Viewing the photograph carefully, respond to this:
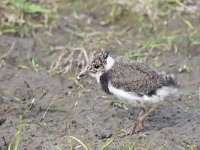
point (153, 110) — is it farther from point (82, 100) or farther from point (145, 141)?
point (82, 100)

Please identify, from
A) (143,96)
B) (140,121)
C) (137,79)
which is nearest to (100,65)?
(137,79)

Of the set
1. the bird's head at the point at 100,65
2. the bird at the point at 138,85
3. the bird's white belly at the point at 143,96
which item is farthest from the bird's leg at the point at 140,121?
the bird's head at the point at 100,65

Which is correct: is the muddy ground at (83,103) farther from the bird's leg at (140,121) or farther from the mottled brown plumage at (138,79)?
the mottled brown plumage at (138,79)

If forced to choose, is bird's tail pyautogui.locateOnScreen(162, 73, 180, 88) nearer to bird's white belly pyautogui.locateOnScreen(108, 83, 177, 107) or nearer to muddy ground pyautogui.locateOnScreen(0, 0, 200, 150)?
bird's white belly pyautogui.locateOnScreen(108, 83, 177, 107)

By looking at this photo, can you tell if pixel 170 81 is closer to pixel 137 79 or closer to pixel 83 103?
→ pixel 137 79

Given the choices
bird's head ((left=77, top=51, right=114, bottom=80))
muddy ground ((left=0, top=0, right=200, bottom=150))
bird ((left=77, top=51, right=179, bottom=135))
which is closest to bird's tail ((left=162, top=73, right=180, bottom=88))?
bird ((left=77, top=51, right=179, bottom=135))

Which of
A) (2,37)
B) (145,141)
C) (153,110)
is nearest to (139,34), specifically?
(2,37)

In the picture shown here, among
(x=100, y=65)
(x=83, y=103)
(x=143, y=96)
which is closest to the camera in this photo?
(x=143, y=96)
